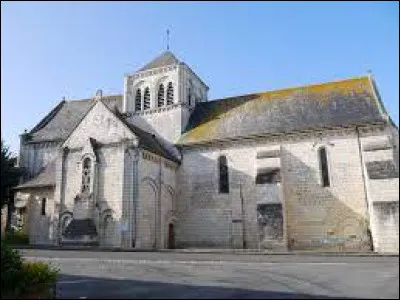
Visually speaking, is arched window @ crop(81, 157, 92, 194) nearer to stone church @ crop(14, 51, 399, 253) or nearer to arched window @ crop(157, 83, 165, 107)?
stone church @ crop(14, 51, 399, 253)

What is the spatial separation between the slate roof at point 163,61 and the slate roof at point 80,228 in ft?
47.5

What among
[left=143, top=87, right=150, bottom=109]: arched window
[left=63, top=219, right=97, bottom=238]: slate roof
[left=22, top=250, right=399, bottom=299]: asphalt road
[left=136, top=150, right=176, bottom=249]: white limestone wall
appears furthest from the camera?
[left=143, top=87, right=150, bottom=109]: arched window

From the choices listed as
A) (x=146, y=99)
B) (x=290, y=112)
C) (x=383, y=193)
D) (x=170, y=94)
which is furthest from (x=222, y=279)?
(x=146, y=99)

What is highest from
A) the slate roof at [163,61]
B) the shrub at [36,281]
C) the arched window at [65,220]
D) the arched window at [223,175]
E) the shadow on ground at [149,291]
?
the slate roof at [163,61]

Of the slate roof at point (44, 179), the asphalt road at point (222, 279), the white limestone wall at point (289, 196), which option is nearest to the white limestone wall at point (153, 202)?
the white limestone wall at point (289, 196)

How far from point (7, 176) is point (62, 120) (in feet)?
23.4

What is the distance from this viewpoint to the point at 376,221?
21.0 meters

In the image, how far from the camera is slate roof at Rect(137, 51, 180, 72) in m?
34.3

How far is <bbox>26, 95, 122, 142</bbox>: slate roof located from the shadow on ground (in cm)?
2509

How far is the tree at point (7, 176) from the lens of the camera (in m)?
31.3

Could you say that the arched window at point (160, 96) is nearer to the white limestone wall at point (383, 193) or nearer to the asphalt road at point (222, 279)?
the white limestone wall at point (383, 193)

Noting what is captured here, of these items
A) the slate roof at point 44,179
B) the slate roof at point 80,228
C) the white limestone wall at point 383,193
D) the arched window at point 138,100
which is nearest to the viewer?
the white limestone wall at point 383,193

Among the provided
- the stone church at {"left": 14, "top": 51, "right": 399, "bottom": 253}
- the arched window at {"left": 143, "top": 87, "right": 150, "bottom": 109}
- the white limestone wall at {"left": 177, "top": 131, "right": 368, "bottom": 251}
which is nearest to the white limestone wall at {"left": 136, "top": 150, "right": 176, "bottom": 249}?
the stone church at {"left": 14, "top": 51, "right": 399, "bottom": 253}

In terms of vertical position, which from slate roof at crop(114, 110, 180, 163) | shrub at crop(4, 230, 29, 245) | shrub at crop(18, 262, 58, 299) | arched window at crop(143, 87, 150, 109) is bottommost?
shrub at crop(18, 262, 58, 299)
